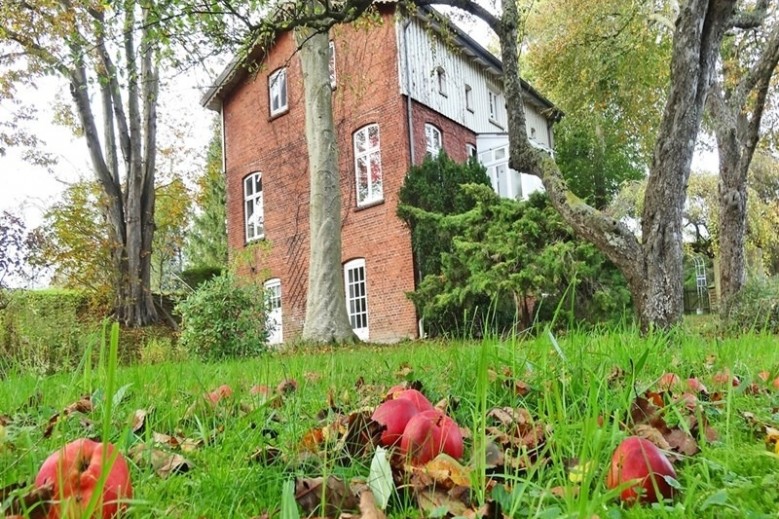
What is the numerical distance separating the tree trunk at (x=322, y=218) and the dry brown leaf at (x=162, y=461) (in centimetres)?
886

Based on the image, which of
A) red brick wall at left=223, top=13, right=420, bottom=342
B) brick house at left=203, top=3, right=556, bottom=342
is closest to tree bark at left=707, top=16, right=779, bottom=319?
red brick wall at left=223, top=13, right=420, bottom=342

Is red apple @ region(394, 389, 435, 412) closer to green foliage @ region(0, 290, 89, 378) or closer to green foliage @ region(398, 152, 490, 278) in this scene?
green foliage @ region(0, 290, 89, 378)

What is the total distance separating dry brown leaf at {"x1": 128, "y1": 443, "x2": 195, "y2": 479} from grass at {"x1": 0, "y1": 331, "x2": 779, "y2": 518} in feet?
0.11

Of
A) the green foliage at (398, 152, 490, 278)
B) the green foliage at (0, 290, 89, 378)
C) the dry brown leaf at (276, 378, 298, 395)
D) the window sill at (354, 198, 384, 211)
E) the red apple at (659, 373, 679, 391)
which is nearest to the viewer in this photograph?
the red apple at (659, 373, 679, 391)

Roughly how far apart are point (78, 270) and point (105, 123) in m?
3.88

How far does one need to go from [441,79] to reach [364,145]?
119 inches

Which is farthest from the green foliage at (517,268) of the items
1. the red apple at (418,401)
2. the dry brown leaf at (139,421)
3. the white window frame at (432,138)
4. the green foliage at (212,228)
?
the green foliage at (212,228)

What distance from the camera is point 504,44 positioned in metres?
6.48

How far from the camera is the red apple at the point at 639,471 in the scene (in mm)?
1049

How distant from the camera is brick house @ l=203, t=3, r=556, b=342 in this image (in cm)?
1455

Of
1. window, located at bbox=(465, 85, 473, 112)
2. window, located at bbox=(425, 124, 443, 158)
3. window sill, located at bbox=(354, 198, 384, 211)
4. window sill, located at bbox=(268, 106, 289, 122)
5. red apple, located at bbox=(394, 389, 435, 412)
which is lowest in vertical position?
red apple, located at bbox=(394, 389, 435, 412)

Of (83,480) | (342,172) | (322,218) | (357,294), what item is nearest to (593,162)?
(342,172)

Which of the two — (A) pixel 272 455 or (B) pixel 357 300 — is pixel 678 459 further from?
(B) pixel 357 300

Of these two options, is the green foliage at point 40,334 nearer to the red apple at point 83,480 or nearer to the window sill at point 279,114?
the red apple at point 83,480
